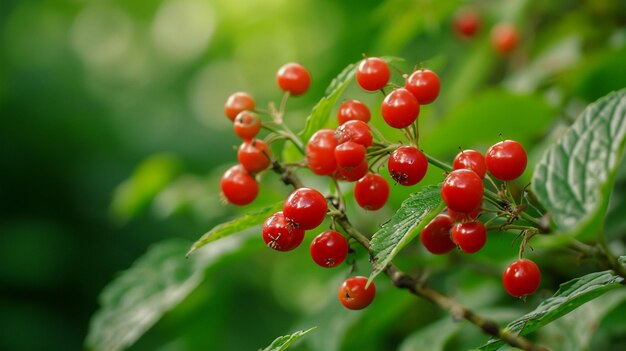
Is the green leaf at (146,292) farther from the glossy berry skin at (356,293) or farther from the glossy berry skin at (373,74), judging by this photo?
the glossy berry skin at (373,74)

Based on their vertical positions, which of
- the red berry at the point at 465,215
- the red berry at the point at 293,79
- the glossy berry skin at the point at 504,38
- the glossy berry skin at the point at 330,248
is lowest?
the red berry at the point at 465,215

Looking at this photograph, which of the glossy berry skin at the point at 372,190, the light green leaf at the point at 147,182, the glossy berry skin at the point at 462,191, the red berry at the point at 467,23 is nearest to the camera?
the glossy berry skin at the point at 462,191

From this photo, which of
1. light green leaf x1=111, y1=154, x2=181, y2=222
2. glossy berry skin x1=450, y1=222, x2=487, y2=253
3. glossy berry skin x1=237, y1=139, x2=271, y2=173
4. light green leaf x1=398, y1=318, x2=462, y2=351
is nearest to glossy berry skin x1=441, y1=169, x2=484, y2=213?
glossy berry skin x1=450, y1=222, x2=487, y2=253

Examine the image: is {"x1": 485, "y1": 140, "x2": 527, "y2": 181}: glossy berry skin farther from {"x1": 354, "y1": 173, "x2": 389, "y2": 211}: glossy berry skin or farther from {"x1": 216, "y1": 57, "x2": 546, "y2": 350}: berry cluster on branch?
{"x1": 354, "y1": 173, "x2": 389, "y2": 211}: glossy berry skin

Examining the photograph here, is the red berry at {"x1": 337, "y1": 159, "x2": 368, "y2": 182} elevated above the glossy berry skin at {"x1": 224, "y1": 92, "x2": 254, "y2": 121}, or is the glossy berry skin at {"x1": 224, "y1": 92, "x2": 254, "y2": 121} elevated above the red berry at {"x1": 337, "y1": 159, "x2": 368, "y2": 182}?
the glossy berry skin at {"x1": 224, "y1": 92, "x2": 254, "y2": 121}

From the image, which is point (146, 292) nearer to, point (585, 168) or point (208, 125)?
point (585, 168)

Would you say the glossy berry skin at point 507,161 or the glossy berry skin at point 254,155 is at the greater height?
the glossy berry skin at point 254,155

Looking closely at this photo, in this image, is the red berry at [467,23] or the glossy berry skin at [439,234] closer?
the glossy berry skin at [439,234]

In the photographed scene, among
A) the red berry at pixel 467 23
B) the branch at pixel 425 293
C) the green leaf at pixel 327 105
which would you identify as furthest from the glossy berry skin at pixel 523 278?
the red berry at pixel 467 23
